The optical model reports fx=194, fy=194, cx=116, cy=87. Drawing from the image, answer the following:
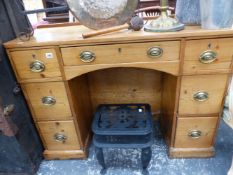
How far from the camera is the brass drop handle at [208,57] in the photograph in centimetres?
82

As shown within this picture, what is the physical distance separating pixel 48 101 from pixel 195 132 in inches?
31.9

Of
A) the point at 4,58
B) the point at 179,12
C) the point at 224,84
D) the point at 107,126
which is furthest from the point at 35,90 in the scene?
the point at 224,84

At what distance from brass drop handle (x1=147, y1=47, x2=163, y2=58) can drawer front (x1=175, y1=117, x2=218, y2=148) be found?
1.30ft

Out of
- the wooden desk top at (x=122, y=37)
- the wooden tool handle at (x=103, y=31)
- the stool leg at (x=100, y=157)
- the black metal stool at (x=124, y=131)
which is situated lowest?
the stool leg at (x=100, y=157)

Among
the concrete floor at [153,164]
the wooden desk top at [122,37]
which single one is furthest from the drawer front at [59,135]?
the wooden desk top at [122,37]

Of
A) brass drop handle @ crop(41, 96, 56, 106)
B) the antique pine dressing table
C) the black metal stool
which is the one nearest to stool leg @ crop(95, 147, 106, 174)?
the black metal stool

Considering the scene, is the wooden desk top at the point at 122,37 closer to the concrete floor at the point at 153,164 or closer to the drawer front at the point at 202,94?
the drawer front at the point at 202,94

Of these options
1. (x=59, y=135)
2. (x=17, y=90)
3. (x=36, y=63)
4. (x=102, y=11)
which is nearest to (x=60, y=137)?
(x=59, y=135)

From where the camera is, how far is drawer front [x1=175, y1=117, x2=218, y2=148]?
40.6 inches

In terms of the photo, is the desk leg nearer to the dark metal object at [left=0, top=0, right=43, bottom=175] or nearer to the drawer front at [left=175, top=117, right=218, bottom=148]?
the drawer front at [left=175, top=117, right=218, bottom=148]

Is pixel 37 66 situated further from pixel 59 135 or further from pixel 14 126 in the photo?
pixel 59 135

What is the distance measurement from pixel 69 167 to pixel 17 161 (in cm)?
29

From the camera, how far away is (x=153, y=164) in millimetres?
1150

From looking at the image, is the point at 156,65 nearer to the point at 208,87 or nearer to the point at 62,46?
the point at 208,87
